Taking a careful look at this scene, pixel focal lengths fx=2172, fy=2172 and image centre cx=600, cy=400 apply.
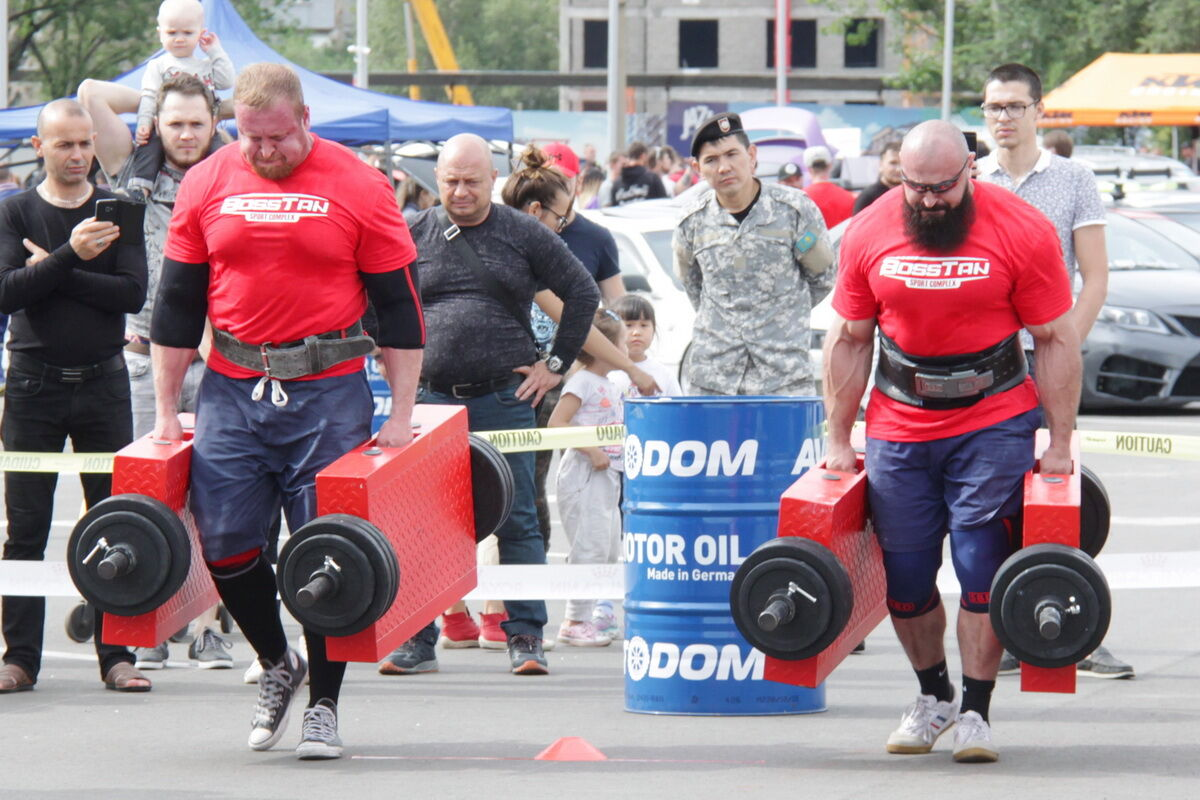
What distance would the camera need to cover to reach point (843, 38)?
8625 cm

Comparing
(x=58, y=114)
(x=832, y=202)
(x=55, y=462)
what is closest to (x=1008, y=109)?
(x=58, y=114)

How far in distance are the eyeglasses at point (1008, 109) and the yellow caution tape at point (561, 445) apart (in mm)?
1214

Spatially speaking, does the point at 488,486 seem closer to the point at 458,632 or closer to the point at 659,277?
the point at 458,632

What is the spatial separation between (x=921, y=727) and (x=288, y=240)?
2395mm

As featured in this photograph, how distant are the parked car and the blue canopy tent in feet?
18.7

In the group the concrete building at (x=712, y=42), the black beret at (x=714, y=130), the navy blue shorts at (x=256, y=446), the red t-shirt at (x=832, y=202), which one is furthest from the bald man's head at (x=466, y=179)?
the concrete building at (x=712, y=42)

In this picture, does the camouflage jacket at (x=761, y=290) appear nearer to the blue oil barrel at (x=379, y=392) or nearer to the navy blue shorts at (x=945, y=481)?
the navy blue shorts at (x=945, y=481)

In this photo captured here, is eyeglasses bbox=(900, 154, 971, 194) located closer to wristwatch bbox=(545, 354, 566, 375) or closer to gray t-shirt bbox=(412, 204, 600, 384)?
gray t-shirt bbox=(412, 204, 600, 384)

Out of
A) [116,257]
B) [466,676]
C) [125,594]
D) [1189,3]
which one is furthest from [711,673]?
[1189,3]

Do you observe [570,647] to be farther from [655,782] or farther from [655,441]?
[655,782]

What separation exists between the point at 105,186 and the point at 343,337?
7.80 ft

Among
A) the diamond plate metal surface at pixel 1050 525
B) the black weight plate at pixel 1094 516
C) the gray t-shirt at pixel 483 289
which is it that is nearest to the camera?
the diamond plate metal surface at pixel 1050 525

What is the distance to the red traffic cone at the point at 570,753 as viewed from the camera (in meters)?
6.58

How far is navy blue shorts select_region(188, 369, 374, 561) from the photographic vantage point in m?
6.43
